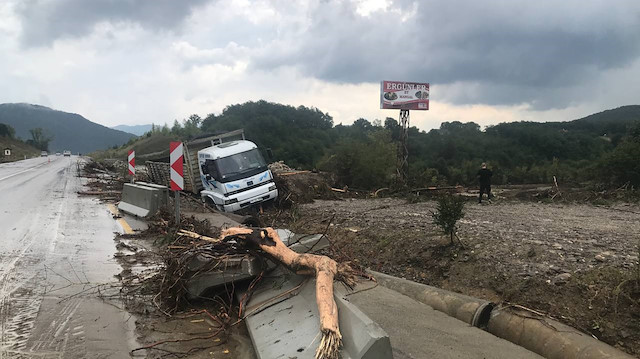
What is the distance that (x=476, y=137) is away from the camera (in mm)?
78375

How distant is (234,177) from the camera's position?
13820 millimetres

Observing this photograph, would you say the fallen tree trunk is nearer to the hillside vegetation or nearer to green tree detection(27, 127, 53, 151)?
the hillside vegetation

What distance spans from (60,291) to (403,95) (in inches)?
980

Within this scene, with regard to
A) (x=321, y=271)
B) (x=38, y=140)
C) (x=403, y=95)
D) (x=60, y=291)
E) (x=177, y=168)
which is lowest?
(x=60, y=291)

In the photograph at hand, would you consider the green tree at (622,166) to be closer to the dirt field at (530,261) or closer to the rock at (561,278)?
the dirt field at (530,261)

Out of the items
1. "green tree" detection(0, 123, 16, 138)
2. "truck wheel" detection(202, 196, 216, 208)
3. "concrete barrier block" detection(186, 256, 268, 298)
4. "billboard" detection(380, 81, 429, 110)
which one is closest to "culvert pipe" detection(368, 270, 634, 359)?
"concrete barrier block" detection(186, 256, 268, 298)

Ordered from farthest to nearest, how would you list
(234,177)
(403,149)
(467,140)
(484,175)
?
(467,140), (403,149), (484,175), (234,177)

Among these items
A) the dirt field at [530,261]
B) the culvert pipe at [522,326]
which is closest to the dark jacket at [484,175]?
the dirt field at [530,261]

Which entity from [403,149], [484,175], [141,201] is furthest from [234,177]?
[403,149]

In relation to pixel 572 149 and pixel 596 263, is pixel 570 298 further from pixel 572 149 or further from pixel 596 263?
pixel 572 149

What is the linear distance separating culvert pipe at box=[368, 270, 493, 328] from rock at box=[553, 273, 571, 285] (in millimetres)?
985

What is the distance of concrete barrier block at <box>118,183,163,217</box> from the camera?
39.0ft

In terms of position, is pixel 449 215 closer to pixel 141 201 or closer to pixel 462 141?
pixel 141 201

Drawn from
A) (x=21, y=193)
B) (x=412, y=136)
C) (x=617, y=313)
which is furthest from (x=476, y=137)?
(x=617, y=313)
